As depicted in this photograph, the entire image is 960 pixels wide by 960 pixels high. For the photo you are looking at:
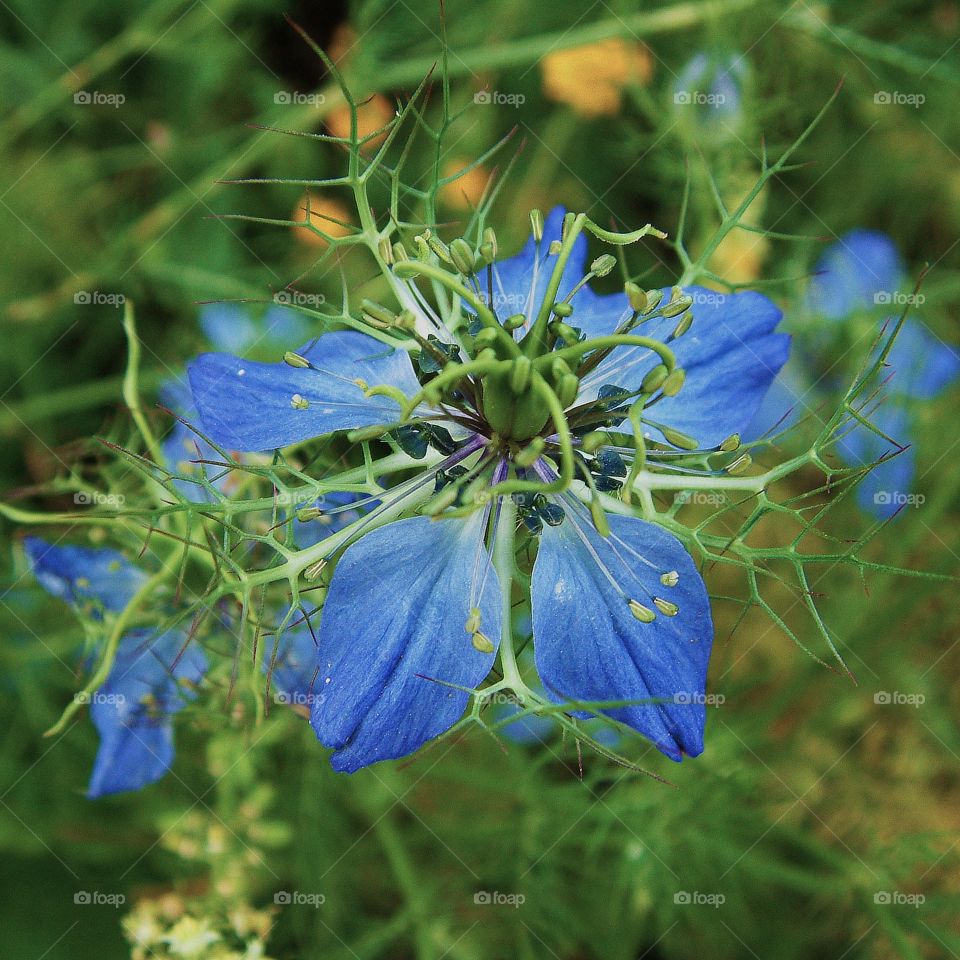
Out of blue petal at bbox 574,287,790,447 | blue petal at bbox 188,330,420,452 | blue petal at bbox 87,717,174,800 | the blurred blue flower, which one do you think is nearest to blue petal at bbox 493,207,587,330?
blue petal at bbox 574,287,790,447

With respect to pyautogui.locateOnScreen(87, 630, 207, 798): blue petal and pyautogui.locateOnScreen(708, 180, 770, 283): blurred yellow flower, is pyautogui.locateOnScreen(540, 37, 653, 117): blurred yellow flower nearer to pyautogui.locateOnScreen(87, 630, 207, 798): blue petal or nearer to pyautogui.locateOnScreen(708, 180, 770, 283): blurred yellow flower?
pyautogui.locateOnScreen(708, 180, 770, 283): blurred yellow flower

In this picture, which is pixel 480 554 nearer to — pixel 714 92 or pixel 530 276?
pixel 530 276

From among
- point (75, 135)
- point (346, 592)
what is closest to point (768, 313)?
point (346, 592)

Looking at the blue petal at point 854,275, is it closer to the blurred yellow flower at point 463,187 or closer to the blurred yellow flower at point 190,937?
the blurred yellow flower at point 463,187

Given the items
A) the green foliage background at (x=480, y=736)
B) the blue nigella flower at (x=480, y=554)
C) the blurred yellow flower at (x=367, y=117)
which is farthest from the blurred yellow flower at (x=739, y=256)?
the blue nigella flower at (x=480, y=554)

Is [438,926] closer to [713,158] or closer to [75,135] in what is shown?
[713,158]

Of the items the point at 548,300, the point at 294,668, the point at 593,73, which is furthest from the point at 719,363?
the point at 593,73
